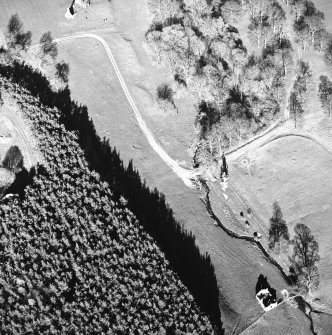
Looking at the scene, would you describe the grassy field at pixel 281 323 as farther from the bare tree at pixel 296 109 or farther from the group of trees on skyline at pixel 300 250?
the bare tree at pixel 296 109

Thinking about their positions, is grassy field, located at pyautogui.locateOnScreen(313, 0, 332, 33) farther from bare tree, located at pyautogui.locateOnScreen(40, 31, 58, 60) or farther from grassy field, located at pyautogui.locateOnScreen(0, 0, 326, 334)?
bare tree, located at pyautogui.locateOnScreen(40, 31, 58, 60)

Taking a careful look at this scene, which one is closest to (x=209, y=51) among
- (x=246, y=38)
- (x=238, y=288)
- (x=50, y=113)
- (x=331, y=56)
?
(x=246, y=38)

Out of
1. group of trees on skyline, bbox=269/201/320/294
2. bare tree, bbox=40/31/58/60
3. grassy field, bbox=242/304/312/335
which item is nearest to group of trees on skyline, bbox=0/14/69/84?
bare tree, bbox=40/31/58/60

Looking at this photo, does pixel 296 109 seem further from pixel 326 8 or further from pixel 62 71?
pixel 62 71

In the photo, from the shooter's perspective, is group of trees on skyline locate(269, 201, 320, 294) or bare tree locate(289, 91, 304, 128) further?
bare tree locate(289, 91, 304, 128)

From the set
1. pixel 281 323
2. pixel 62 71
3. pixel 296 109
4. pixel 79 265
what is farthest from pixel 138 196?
pixel 296 109

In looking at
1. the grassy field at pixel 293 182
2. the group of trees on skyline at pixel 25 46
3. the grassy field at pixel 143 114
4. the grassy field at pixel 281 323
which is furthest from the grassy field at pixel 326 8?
the grassy field at pixel 281 323
